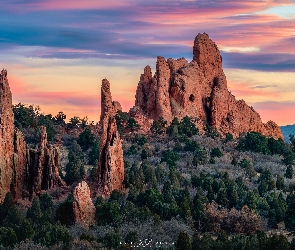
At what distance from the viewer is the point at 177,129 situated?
78750mm

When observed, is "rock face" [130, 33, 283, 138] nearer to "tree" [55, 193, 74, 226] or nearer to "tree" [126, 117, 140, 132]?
"tree" [126, 117, 140, 132]

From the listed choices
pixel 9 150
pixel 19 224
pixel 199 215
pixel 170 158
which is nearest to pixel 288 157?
pixel 170 158

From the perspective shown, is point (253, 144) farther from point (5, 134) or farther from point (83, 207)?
point (83, 207)

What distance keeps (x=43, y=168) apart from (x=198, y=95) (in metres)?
36.6

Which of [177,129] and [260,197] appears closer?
[260,197]

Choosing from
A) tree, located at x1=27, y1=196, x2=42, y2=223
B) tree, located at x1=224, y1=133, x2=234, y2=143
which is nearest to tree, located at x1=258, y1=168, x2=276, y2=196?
tree, located at x1=224, y1=133, x2=234, y2=143

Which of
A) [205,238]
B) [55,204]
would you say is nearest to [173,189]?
[55,204]

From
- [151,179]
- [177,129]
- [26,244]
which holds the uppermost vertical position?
[177,129]

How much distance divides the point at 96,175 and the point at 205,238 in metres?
14.3

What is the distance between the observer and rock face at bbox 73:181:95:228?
145ft

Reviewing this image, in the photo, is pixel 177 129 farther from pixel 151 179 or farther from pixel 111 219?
pixel 111 219

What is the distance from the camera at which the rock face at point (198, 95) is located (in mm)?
81875

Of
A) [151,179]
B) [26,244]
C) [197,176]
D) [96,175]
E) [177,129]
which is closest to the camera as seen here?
[26,244]

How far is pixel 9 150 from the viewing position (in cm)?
4928
